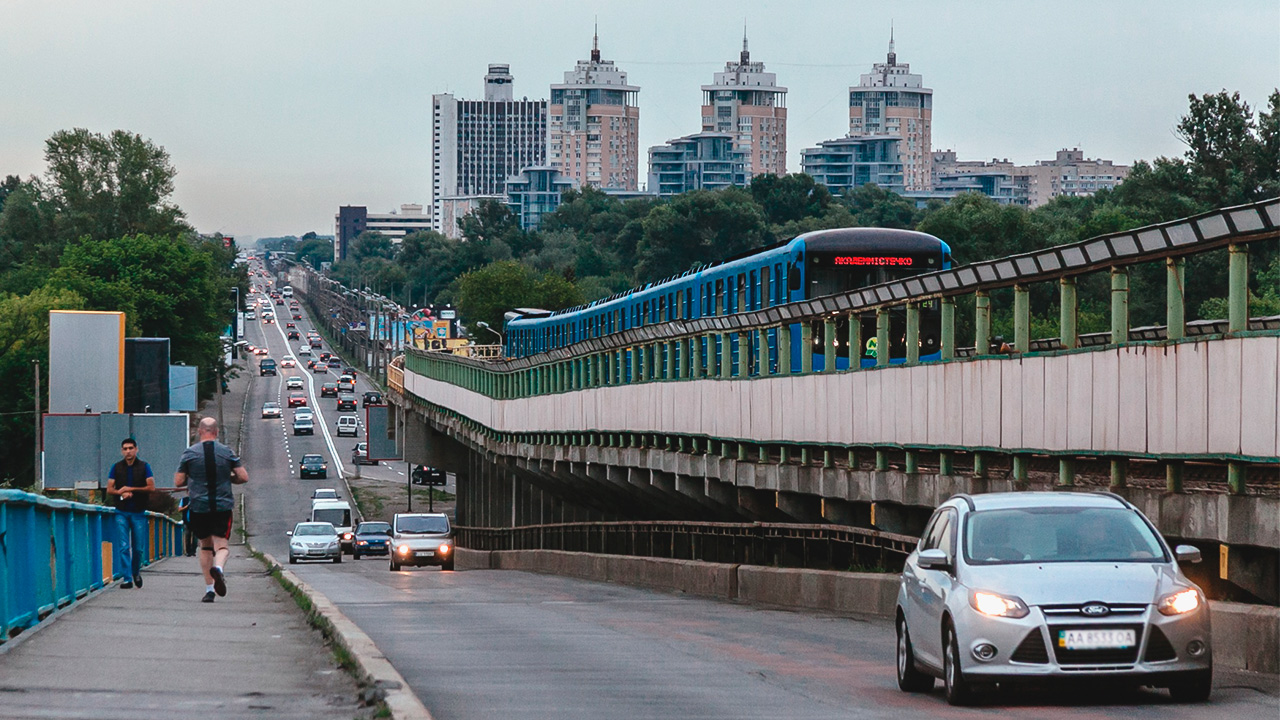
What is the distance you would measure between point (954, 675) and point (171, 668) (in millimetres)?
5034

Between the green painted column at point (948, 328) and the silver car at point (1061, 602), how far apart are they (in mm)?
9939

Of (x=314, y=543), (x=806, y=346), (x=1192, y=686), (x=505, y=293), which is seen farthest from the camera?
(x=505, y=293)

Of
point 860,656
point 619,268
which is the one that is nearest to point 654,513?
point 860,656

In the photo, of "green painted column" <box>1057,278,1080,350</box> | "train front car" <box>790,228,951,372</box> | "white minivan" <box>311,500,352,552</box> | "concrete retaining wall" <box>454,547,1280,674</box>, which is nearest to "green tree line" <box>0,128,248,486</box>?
"white minivan" <box>311,500,352,552</box>

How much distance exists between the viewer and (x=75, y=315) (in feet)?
249

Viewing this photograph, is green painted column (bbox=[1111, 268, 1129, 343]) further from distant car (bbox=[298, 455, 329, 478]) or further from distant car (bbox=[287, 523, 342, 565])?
distant car (bbox=[298, 455, 329, 478])

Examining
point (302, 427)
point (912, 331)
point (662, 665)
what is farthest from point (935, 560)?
point (302, 427)

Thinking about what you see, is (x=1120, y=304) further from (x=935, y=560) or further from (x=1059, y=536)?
(x=935, y=560)

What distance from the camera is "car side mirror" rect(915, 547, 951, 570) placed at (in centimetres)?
1180

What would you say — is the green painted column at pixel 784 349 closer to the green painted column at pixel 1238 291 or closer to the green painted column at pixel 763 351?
the green painted column at pixel 763 351

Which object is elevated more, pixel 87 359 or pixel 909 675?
pixel 87 359

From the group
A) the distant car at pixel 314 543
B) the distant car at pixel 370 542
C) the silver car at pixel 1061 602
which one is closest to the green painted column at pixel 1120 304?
the silver car at pixel 1061 602

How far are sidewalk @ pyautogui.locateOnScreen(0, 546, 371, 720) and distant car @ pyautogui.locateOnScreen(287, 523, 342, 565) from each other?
37.9m

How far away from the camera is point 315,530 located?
57219mm
